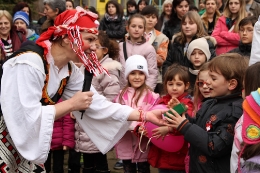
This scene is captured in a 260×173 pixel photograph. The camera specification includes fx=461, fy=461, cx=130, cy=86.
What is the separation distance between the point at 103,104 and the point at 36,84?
74 centimetres

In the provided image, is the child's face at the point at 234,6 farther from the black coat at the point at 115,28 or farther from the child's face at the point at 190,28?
the black coat at the point at 115,28

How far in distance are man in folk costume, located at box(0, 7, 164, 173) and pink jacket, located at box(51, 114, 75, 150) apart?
65.5 inches

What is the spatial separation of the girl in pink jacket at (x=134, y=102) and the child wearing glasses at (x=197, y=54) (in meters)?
0.58

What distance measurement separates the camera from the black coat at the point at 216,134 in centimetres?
329

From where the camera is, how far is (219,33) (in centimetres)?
598

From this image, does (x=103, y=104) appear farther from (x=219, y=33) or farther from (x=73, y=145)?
(x=219, y=33)

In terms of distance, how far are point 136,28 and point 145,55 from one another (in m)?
0.38

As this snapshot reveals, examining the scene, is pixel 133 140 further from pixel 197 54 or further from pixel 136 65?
pixel 197 54

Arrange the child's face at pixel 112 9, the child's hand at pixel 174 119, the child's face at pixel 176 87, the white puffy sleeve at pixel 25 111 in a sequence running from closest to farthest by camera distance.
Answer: the white puffy sleeve at pixel 25 111 < the child's hand at pixel 174 119 < the child's face at pixel 176 87 < the child's face at pixel 112 9

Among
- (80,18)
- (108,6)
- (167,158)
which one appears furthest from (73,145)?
(108,6)

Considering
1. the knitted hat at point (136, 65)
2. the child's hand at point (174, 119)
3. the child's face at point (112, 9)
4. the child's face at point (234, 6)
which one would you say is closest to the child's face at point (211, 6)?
the child's face at point (234, 6)

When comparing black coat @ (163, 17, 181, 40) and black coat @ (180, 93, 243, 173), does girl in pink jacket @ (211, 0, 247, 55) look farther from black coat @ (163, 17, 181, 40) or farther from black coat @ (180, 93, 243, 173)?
black coat @ (180, 93, 243, 173)

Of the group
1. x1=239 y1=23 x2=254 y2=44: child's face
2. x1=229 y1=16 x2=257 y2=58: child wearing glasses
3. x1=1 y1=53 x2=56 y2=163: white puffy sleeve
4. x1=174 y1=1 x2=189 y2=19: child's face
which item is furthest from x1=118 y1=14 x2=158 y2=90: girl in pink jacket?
x1=1 y1=53 x2=56 y2=163: white puffy sleeve

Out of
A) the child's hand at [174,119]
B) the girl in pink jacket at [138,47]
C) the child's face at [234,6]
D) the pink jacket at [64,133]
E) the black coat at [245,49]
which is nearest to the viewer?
the child's hand at [174,119]
